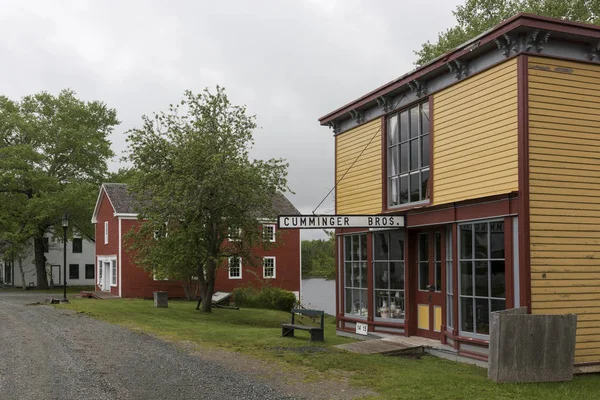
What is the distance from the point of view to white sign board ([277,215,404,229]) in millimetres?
14836

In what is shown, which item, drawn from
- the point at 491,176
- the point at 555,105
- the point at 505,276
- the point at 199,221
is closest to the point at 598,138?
the point at 555,105

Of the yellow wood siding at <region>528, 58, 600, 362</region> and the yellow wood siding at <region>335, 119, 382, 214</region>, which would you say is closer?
the yellow wood siding at <region>528, 58, 600, 362</region>

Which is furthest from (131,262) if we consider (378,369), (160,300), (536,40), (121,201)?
(536,40)

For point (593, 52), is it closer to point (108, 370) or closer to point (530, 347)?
point (530, 347)

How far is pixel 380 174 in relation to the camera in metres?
16.9

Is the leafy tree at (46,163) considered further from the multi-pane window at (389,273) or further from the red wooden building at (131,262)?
the multi-pane window at (389,273)

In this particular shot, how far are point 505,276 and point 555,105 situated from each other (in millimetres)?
3238

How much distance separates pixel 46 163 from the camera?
4825 centimetres

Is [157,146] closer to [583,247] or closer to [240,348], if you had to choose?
[240,348]

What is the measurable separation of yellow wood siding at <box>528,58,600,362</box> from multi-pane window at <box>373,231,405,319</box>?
15.2ft

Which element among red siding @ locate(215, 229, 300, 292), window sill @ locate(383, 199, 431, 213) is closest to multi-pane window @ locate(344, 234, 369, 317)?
window sill @ locate(383, 199, 431, 213)

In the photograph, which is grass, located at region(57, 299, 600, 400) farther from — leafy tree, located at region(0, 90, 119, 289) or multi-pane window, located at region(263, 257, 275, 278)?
leafy tree, located at region(0, 90, 119, 289)

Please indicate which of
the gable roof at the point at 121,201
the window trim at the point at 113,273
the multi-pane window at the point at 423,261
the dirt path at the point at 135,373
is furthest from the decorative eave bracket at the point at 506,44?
the window trim at the point at 113,273

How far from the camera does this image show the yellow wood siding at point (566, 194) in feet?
39.0
